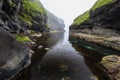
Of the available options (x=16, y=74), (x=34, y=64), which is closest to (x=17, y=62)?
(x=16, y=74)

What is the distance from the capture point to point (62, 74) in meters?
18.5

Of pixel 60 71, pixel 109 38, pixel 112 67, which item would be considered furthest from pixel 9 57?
pixel 109 38

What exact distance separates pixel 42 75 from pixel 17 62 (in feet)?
11.7

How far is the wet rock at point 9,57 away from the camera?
14.8 m

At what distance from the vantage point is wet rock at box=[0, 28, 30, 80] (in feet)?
48.6

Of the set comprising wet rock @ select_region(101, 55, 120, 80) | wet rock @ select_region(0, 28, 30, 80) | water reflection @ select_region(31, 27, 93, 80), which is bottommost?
water reflection @ select_region(31, 27, 93, 80)

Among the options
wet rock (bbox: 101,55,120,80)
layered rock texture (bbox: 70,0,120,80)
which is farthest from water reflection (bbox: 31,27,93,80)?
layered rock texture (bbox: 70,0,120,80)

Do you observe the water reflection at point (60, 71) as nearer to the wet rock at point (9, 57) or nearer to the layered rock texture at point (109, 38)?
the wet rock at point (9, 57)

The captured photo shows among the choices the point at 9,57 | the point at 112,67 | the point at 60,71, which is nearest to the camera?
the point at 9,57

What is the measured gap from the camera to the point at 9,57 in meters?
15.9

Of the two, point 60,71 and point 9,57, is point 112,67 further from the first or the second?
point 9,57

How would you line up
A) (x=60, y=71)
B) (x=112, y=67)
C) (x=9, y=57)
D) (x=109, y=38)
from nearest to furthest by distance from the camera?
(x=9, y=57) → (x=112, y=67) → (x=60, y=71) → (x=109, y=38)

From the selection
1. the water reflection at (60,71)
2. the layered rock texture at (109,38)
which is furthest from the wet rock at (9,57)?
the layered rock texture at (109,38)

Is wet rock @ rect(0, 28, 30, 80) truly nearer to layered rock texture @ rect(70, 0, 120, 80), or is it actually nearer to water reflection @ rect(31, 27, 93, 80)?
water reflection @ rect(31, 27, 93, 80)
